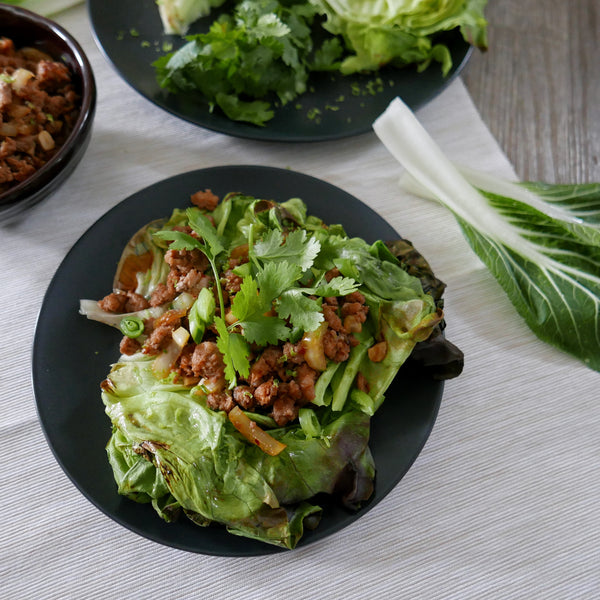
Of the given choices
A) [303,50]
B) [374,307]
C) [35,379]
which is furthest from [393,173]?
[35,379]

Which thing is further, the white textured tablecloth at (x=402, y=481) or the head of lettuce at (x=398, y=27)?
the head of lettuce at (x=398, y=27)

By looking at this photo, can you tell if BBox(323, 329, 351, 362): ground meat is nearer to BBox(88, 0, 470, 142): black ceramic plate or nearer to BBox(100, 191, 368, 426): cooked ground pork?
BBox(100, 191, 368, 426): cooked ground pork

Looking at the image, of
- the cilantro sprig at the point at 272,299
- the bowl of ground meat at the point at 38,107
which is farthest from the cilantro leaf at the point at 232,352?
the bowl of ground meat at the point at 38,107

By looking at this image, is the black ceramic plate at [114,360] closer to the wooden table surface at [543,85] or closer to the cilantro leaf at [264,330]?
the cilantro leaf at [264,330]

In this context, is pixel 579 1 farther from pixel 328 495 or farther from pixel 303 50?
pixel 328 495

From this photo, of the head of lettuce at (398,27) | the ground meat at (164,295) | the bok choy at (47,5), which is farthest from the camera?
the bok choy at (47,5)

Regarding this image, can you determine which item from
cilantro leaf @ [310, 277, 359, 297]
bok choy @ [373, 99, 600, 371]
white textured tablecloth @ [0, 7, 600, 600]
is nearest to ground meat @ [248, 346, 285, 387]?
cilantro leaf @ [310, 277, 359, 297]

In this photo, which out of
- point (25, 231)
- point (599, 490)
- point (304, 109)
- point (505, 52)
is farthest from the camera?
point (505, 52)

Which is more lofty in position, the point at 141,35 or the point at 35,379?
the point at 141,35
